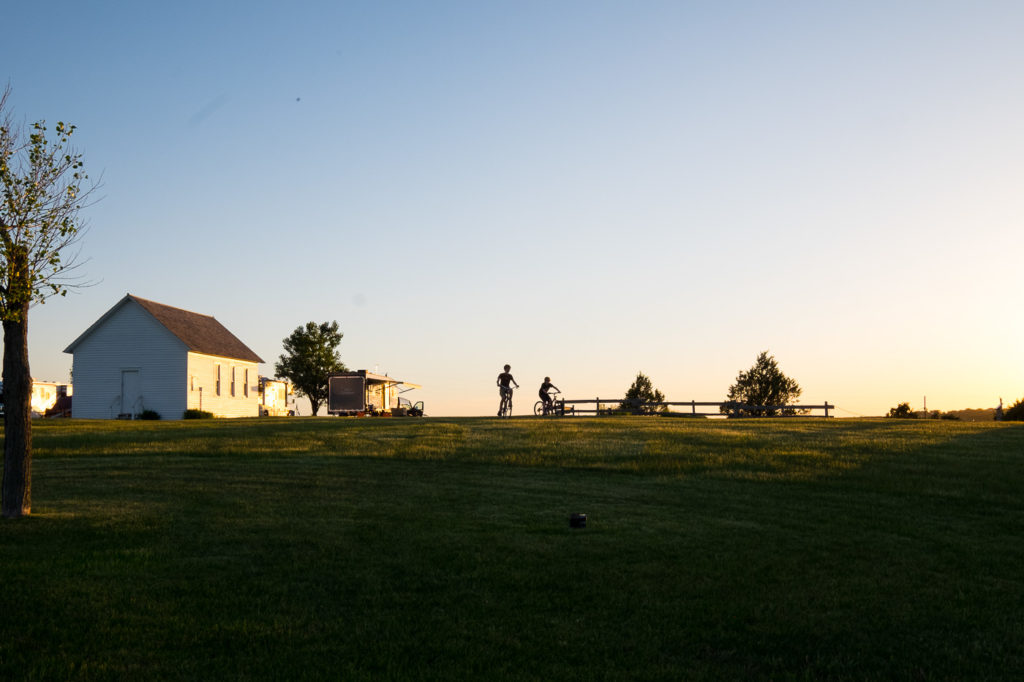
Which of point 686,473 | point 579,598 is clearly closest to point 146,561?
point 579,598

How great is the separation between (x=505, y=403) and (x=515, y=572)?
2870cm

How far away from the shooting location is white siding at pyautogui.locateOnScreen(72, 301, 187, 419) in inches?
1747

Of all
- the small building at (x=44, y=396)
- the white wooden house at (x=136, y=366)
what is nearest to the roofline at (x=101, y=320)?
the white wooden house at (x=136, y=366)

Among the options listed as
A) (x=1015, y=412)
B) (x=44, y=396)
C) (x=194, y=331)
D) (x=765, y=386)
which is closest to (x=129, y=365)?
(x=194, y=331)

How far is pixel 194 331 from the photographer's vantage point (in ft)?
157

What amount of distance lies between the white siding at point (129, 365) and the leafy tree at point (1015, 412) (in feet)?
145

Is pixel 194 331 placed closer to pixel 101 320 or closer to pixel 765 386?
pixel 101 320

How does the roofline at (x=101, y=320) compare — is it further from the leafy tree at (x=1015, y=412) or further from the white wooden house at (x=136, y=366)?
the leafy tree at (x=1015, y=412)

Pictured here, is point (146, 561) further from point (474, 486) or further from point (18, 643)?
point (474, 486)

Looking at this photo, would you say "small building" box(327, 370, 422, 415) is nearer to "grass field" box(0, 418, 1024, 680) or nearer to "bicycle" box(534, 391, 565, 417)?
"bicycle" box(534, 391, 565, 417)

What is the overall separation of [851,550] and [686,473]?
742 centimetres

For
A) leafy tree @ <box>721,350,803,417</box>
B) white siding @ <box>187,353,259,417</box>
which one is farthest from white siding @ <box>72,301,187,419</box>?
leafy tree @ <box>721,350,803,417</box>

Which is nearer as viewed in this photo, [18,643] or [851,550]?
[18,643]

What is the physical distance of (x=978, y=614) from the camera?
27.5 ft
